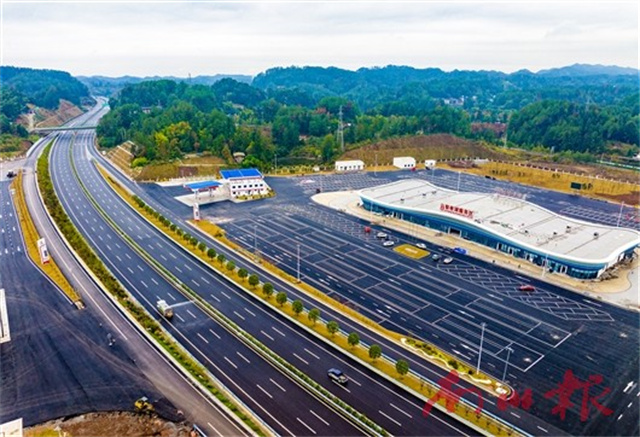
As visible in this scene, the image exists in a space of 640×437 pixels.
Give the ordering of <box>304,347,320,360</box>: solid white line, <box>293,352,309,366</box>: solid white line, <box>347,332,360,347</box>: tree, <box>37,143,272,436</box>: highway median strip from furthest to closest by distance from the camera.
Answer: <box>347,332,360,347</box>: tree, <box>304,347,320,360</box>: solid white line, <box>293,352,309,366</box>: solid white line, <box>37,143,272,436</box>: highway median strip

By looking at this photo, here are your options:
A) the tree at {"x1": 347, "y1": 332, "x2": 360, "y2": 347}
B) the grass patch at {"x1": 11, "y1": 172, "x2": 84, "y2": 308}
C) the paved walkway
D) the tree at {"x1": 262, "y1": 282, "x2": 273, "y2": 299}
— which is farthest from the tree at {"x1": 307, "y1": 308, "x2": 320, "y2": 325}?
the paved walkway

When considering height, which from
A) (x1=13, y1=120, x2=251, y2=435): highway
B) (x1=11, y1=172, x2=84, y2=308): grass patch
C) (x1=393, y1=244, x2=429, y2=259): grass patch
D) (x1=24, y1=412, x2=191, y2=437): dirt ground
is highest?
(x1=11, y1=172, x2=84, y2=308): grass patch

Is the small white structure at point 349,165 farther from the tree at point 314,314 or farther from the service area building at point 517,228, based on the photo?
the tree at point 314,314

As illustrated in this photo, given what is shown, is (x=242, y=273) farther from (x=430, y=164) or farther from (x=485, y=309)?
(x=430, y=164)

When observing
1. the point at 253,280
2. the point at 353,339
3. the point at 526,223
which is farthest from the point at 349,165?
the point at 353,339

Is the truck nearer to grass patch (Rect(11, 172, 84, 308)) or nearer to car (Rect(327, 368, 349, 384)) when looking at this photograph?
grass patch (Rect(11, 172, 84, 308))

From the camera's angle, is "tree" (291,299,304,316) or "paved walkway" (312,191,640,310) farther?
"paved walkway" (312,191,640,310)
